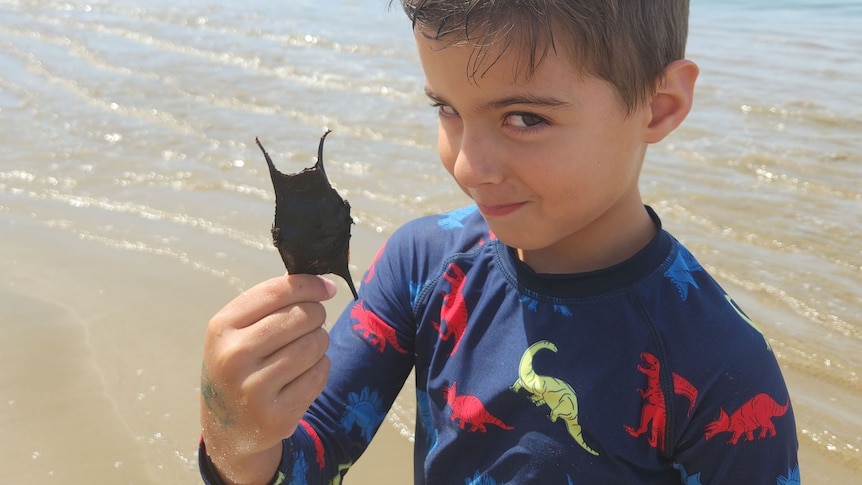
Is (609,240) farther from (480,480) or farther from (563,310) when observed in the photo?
(480,480)

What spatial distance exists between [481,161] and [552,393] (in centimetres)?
53

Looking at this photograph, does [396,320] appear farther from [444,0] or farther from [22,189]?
[22,189]

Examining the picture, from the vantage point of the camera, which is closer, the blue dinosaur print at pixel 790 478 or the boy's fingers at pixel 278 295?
the boy's fingers at pixel 278 295

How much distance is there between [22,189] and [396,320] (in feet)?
12.9

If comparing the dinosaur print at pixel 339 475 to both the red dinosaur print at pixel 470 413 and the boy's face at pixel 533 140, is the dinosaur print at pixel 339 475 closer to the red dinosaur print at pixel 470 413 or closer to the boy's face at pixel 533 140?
the red dinosaur print at pixel 470 413

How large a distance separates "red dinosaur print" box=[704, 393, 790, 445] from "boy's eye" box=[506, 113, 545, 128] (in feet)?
2.27

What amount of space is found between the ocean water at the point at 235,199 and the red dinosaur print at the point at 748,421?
141cm

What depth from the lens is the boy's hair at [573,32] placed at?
5.59ft

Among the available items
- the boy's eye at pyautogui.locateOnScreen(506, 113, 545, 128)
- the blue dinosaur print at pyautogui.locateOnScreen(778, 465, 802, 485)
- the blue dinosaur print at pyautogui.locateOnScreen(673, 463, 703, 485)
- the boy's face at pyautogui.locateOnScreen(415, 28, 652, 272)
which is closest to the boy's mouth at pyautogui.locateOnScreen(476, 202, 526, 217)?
the boy's face at pyautogui.locateOnScreen(415, 28, 652, 272)

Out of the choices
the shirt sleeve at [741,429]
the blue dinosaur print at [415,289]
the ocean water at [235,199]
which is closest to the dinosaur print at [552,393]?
the shirt sleeve at [741,429]

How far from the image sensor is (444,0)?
178 centimetres

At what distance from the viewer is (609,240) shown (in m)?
2.03

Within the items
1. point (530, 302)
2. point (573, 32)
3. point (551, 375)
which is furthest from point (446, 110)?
point (551, 375)

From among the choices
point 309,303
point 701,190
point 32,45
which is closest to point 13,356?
point 309,303
